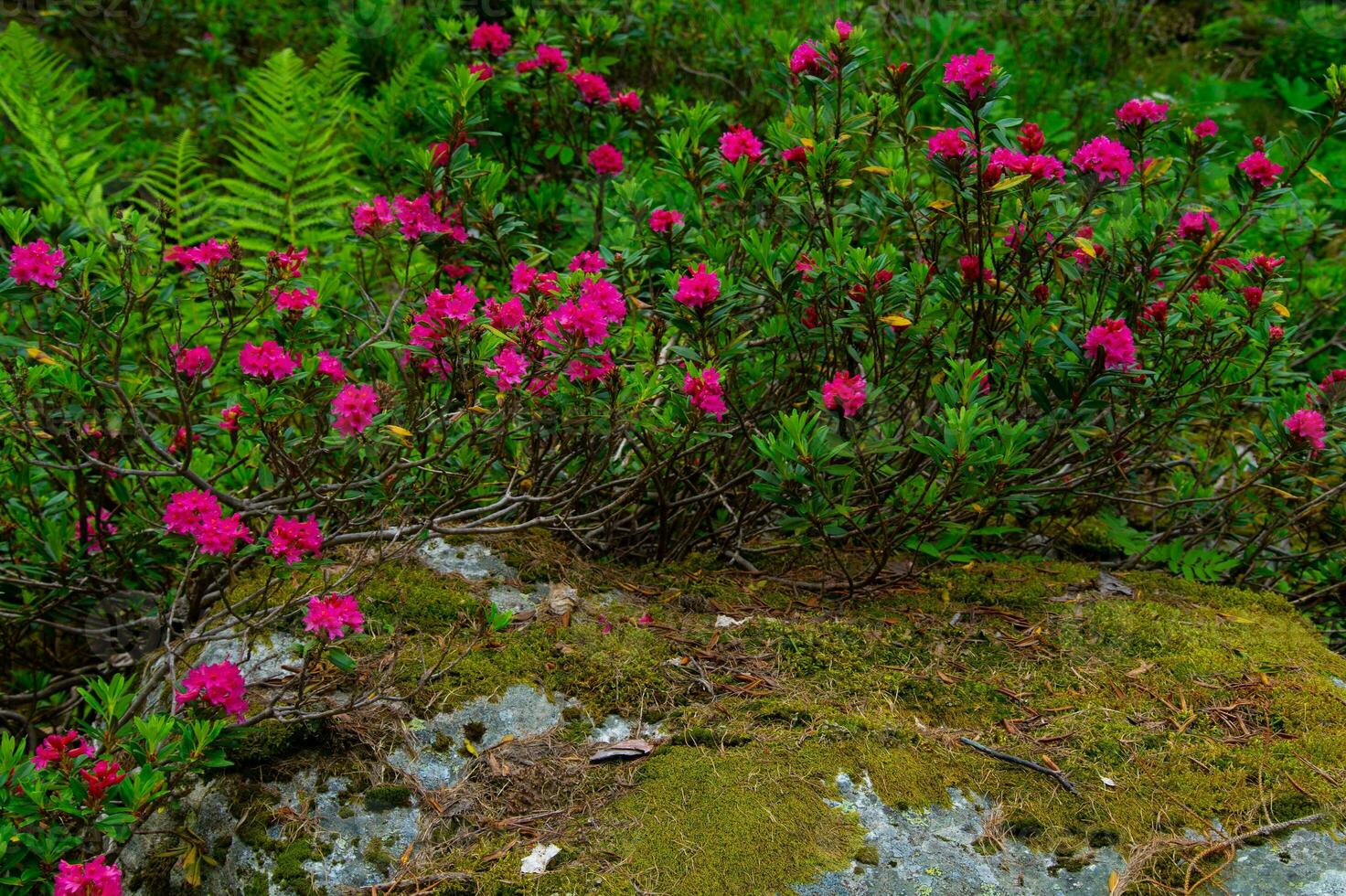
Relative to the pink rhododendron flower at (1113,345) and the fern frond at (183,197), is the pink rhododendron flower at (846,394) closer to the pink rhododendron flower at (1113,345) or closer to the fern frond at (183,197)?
the pink rhododendron flower at (1113,345)

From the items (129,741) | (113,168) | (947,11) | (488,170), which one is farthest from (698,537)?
(947,11)

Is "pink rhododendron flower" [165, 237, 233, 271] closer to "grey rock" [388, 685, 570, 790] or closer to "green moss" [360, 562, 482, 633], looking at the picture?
"green moss" [360, 562, 482, 633]

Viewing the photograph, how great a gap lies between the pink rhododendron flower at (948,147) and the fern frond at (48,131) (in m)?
2.93

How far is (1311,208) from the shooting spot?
416 cm

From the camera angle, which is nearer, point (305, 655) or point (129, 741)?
point (129, 741)

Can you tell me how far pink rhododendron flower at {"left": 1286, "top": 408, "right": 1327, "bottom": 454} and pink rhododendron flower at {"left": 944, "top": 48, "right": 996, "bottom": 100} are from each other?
121 cm

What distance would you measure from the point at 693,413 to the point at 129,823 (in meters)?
1.39

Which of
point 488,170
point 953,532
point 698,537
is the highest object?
point 488,170

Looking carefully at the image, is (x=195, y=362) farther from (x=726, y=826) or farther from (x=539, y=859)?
(x=726, y=826)

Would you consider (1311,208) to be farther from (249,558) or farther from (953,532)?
(249,558)

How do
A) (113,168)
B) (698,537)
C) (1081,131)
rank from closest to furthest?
1. (698,537)
2. (113,168)
3. (1081,131)

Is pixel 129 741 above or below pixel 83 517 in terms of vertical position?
above

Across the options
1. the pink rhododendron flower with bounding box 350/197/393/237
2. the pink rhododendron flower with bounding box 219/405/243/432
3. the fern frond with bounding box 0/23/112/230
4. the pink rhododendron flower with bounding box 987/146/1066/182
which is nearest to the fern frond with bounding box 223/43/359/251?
the fern frond with bounding box 0/23/112/230

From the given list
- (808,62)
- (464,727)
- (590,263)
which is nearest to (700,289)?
(590,263)
